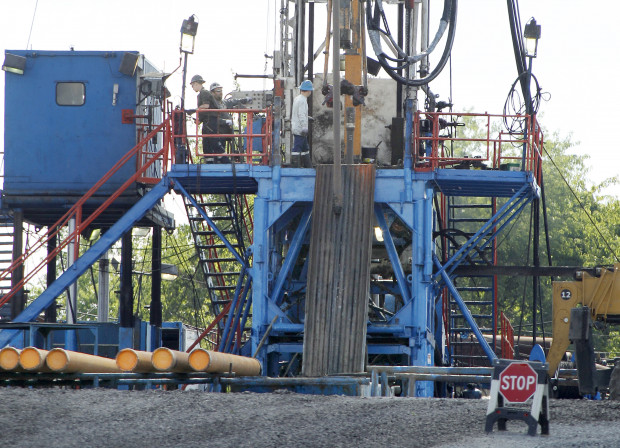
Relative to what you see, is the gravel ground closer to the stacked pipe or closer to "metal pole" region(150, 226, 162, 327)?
the stacked pipe

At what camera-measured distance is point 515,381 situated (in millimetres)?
12148

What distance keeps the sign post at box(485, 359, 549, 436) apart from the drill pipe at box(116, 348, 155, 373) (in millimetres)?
5596

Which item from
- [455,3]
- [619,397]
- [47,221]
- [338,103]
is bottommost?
[619,397]

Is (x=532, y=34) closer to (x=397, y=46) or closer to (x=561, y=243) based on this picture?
(x=397, y=46)

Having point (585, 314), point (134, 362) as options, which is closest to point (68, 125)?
point (134, 362)

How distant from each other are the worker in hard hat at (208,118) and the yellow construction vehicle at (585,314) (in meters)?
6.88

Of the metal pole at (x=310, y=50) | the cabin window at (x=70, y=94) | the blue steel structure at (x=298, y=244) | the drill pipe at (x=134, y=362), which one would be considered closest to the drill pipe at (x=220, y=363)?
the drill pipe at (x=134, y=362)

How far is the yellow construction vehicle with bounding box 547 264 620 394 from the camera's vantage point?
17516 millimetres

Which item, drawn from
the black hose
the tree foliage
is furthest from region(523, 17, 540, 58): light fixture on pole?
the tree foliage

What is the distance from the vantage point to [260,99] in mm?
24938

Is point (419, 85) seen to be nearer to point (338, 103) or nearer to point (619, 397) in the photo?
point (338, 103)

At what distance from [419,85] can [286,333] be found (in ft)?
16.8

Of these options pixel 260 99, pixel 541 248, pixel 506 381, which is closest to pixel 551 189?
pixel 541 248

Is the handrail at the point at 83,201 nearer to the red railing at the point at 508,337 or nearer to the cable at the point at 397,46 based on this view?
the cable at the point at 397,46
